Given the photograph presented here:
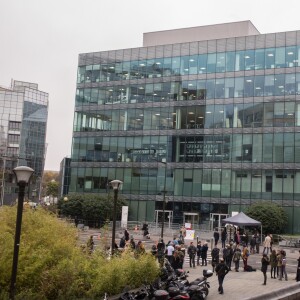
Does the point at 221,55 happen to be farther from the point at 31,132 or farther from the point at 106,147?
the point at 31,132

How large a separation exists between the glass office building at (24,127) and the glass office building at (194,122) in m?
76.6

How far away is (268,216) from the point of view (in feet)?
178

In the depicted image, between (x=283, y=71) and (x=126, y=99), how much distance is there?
23056 millimetres

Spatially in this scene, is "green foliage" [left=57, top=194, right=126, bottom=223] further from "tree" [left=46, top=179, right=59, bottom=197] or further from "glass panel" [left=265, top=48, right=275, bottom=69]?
"tree" [left=46, top=179, right=59, bottom=197]

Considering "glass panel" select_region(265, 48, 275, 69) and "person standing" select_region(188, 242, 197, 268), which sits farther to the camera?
"glass panel" select_region(265, 48, 275, 69)

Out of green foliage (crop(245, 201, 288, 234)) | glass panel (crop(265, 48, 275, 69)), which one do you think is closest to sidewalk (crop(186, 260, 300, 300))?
green foliage (crop(245, 201, 288, 234))

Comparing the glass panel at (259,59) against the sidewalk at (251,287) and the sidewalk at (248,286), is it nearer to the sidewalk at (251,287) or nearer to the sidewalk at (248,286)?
the sidewalk at (251,287)

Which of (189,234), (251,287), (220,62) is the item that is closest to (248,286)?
(251,287)

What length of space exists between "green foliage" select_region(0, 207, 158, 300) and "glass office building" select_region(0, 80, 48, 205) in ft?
421

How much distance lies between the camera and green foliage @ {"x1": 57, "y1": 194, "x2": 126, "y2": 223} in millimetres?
63656

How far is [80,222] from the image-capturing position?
212 feet

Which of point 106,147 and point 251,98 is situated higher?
point 251,98

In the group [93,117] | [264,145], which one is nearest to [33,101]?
[93,117]

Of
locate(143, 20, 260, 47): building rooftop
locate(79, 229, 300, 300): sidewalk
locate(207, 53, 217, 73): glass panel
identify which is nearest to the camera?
locate(79, 229, 300, 300): sidewalk
